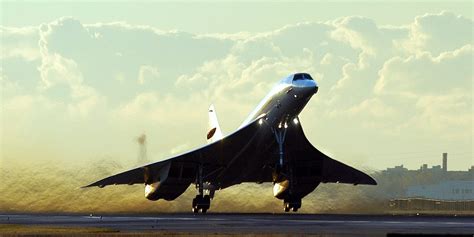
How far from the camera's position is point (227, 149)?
57.8m

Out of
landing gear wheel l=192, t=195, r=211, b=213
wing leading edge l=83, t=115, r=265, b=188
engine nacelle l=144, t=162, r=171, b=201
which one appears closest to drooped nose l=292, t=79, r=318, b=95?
wing leading edge l=83, t=115, r=265, b=188

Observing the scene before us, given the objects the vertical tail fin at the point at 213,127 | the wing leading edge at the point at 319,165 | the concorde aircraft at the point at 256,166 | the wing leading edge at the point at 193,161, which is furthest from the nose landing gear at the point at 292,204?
the vertical tail fin at the point at 213,127

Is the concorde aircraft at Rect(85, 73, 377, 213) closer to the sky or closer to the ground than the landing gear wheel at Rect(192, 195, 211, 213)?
closer to the sky

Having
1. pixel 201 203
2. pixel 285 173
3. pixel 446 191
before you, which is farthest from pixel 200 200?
pixel 446 191

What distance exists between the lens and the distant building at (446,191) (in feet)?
289

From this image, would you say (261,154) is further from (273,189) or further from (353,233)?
(353,233)

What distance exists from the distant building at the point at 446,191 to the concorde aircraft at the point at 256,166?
77.3 ft

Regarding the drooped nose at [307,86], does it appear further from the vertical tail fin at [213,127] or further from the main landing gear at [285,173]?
the vertical tail fin at [213,127]

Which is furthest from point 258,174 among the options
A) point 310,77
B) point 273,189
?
point 310,77

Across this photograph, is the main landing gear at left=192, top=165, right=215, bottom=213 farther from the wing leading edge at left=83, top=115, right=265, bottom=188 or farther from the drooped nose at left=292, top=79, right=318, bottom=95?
the drooped nose at left=292, top=79, right=318, bottom=95

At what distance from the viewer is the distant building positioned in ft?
289

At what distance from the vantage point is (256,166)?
193ft

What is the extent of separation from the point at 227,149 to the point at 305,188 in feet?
19.3

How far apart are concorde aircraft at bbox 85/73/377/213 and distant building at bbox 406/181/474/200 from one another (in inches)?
928
